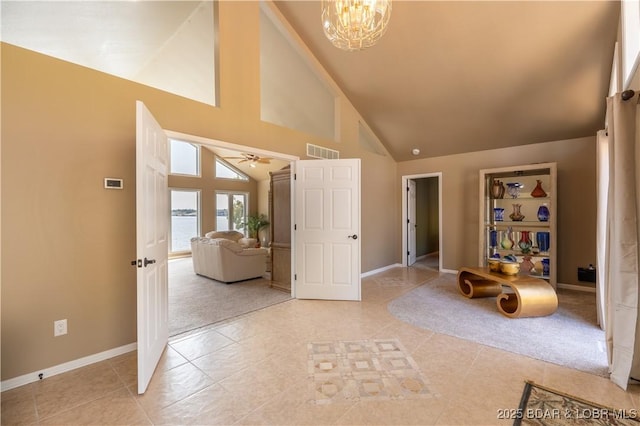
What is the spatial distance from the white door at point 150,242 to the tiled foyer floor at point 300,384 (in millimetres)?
257

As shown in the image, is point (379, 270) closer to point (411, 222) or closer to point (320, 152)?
point (411, 222)

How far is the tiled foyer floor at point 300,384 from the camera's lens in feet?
5.88

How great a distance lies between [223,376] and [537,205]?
544cm

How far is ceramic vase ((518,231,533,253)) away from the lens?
458cm

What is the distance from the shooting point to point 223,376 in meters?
2.22

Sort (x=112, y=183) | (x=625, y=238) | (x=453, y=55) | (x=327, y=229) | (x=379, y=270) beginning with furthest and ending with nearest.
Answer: (x=379, y=270) < (x=327, y=229) < (x=453, y=55) < (x=112, y=183) < (x=625, y=238)

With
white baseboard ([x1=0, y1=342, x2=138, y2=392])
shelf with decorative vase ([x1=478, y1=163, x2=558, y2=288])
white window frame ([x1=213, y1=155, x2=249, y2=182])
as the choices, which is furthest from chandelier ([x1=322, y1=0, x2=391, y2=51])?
white window frame ([x1=213, y1=155, x2=249, y2=182])

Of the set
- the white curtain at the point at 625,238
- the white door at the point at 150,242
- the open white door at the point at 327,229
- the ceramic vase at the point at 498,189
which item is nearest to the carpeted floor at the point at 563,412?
the white curtain at the point at 625,238

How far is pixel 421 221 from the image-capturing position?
7645 mm

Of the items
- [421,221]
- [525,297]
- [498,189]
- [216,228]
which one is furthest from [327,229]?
[216,228]

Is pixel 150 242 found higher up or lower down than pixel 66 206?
lower down

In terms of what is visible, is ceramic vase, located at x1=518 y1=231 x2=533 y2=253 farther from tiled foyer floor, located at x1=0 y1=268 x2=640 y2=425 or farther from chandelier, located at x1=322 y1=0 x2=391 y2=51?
chandelier, located at x1=322 y1=0 x2=391 y2=51

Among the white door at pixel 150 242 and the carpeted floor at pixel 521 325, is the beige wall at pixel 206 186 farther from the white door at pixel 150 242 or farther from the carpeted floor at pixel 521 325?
the carpeted floor at pixel 521 325

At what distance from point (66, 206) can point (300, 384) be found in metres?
2.46
